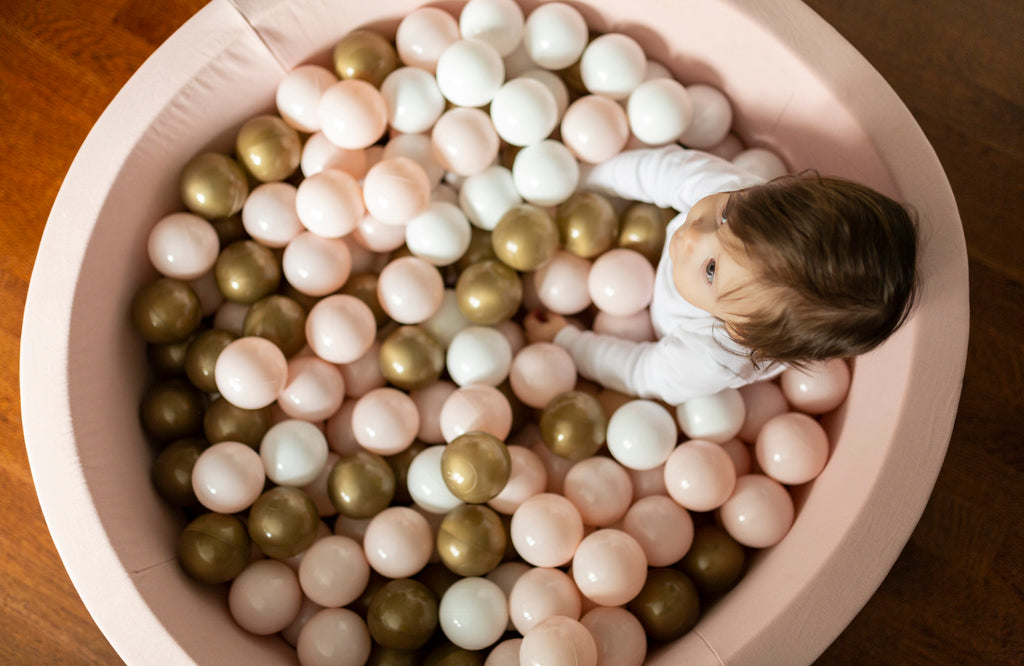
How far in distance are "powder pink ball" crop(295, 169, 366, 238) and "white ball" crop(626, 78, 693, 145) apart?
1.32 feet

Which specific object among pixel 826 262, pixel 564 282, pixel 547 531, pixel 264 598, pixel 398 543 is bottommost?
pixel 264 598

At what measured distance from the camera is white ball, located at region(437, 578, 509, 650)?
99 cm

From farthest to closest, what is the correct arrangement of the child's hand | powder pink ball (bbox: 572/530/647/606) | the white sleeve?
the child's hand
the white sleeve
powder pink ball (bbox: 572/530/647/606)

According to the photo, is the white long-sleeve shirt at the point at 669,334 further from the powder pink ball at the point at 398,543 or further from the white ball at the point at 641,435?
the powder pink ball at the point at 398,543

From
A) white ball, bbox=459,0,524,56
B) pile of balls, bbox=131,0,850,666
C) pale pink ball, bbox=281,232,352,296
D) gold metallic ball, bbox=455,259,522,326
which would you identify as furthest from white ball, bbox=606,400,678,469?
white ball, bbox=459,0,524,56

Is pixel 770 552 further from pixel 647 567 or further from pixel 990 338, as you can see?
pixel 990 338

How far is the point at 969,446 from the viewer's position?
1247 millimetres

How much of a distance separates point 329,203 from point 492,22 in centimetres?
34

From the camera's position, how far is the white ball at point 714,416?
3.58 feet

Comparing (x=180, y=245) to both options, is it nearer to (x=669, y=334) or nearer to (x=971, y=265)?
(x=669, y=334)

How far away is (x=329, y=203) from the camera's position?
3.55 ft

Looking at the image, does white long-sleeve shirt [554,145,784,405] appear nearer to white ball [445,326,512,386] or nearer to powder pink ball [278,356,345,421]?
white ball [445,326,512,386]

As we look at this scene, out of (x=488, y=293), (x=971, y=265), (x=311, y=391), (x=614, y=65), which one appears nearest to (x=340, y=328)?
(x=311, y=391)

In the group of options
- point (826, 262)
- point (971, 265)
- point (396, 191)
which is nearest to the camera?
point (826, 262)
